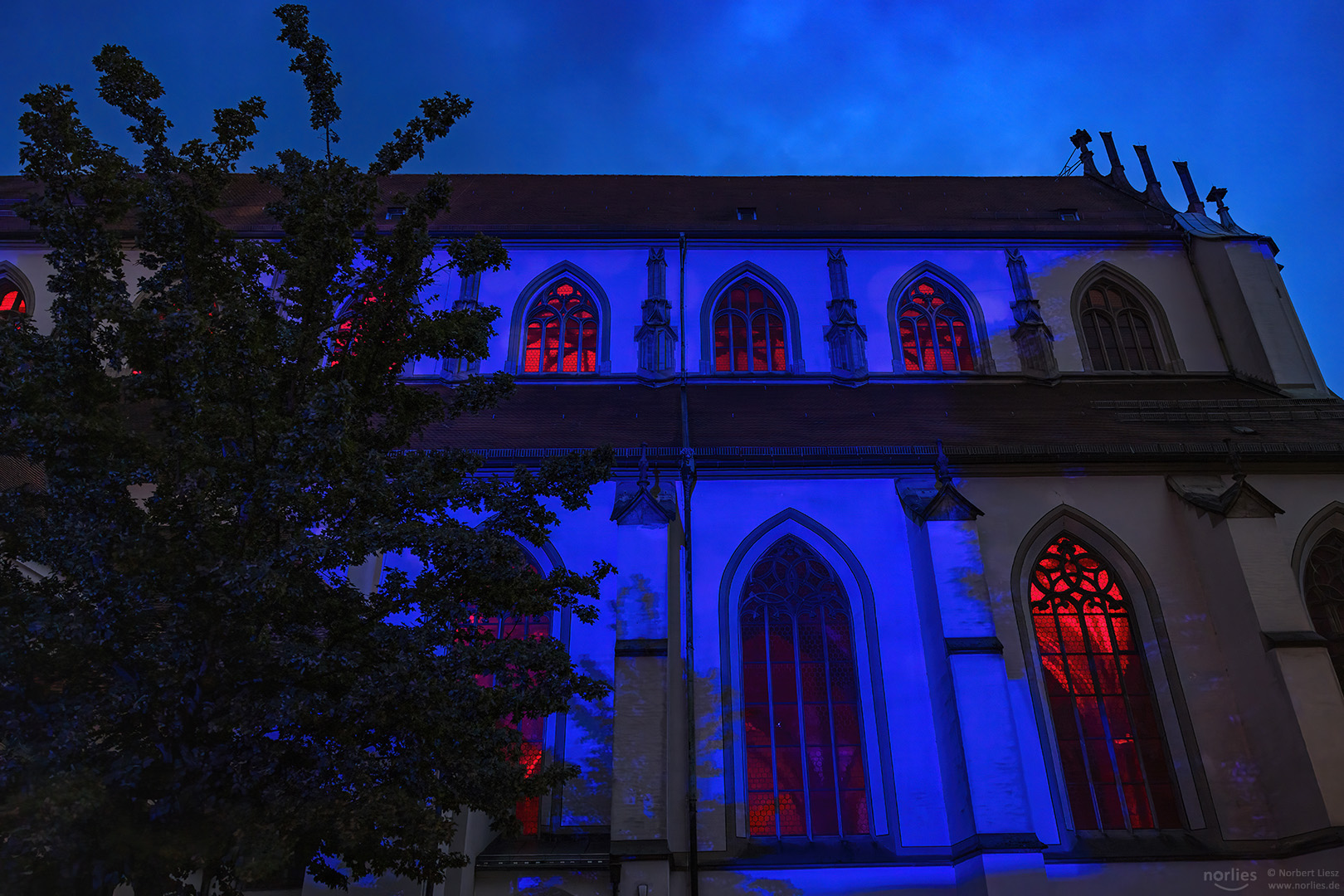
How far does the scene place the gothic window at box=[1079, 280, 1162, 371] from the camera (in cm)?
1479

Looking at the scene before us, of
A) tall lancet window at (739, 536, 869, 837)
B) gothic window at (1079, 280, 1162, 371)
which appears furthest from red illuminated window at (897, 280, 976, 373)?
tall lancet window at (739, 536, 869, 837)

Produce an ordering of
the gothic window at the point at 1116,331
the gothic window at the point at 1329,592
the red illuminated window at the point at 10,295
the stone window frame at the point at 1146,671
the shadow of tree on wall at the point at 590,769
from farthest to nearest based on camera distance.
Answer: the gothic window at the point at 1116,331, the red illuminated window at the point at 10,295, the gothic window at the point at 1329,592, the stone window frame at the point at 1146,671, the shadow of tree on wall at the point at 590,769

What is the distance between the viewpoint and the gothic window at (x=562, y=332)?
14.5 metres

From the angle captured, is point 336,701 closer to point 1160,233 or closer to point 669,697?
point 669,697

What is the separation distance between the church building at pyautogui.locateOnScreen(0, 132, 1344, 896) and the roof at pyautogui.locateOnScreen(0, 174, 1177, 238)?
191cm

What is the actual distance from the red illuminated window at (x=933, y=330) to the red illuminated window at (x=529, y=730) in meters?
7.73

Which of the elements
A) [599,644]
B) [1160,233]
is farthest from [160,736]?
[1160,233]

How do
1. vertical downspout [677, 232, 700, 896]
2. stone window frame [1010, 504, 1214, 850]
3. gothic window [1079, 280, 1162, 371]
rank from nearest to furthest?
vertical downspout [677, 232, 700, 896]
stone window frame [1010, 504, 1214, 850]
gothic window [1079, 280, 1162, 371]

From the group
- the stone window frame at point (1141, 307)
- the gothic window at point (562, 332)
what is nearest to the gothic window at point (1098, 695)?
the stone window frame at point (1141, 307)

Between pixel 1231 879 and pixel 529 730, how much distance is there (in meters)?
7.24

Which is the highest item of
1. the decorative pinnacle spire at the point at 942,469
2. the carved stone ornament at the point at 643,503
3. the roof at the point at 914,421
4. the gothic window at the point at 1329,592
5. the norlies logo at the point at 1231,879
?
the roof at the point at 914,421

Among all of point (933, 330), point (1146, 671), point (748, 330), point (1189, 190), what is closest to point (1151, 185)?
point (1189, 190)

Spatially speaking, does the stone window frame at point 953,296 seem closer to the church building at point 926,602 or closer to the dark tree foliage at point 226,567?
the church building at point 926,602

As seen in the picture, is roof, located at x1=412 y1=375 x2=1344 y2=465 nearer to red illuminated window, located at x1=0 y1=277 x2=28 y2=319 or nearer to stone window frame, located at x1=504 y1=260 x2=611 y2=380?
stone window frame, located at x1=504 y1=260 x2=611 y2=380
